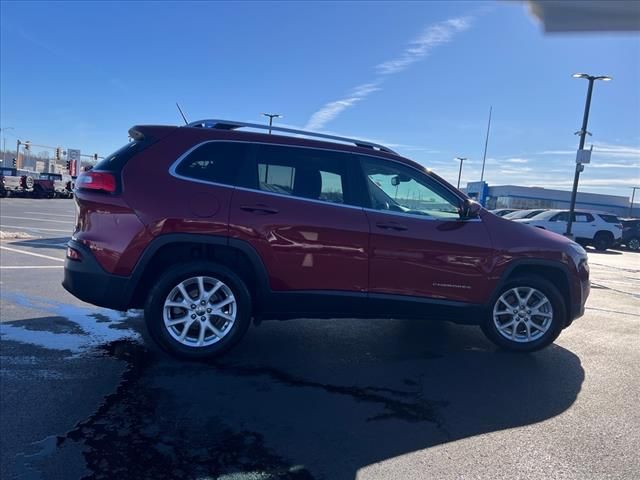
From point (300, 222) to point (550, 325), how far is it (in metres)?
2.64

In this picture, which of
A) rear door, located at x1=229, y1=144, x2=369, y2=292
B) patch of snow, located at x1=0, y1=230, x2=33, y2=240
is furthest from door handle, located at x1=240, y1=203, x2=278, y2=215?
patch of snow, located at x1=0, y1=230, x2=33, y2=240

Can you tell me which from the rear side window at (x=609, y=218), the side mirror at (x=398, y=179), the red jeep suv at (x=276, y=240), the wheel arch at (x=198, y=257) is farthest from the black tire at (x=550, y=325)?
the rear side window at (x=609, y=218)

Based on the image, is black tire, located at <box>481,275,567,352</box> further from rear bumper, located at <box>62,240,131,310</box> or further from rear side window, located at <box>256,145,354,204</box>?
rear bumper, located at <box>62,240,131,310</box>

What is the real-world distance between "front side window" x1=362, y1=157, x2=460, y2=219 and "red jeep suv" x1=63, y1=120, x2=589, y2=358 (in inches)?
0.4

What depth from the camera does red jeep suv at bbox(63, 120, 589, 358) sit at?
13.6 ft

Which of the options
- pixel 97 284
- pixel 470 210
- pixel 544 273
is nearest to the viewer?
pixel 97 284

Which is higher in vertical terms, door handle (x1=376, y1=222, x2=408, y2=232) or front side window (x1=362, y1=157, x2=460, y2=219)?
front side window (x1=362, y1=157, x2=460, y2=219)

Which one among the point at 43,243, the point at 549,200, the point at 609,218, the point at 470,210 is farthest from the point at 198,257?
the point at 549,200

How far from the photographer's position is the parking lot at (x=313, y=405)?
2859mm

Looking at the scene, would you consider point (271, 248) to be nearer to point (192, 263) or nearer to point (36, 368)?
point (192, 263)

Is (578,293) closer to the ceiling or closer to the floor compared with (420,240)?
closer to the floor

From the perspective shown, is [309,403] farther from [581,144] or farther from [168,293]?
[581,144]

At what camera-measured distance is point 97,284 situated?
163 inches

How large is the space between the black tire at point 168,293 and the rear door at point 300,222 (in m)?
0.30
